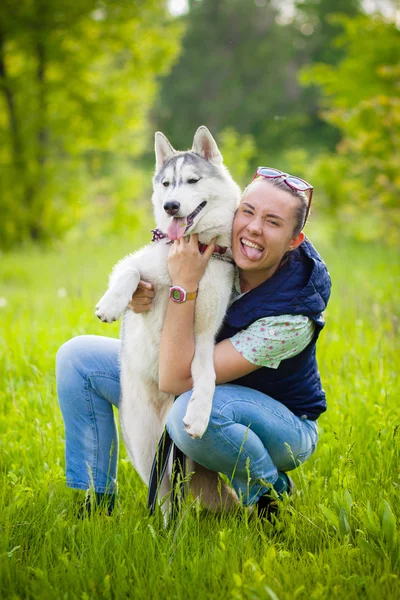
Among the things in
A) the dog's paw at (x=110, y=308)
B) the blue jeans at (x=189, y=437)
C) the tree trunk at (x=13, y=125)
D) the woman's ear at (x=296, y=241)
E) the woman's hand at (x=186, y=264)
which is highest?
the tree trunk at (x=13, y=125)

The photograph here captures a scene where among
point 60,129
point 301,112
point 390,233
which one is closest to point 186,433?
point 390,233

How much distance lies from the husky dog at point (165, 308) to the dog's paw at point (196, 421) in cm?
6

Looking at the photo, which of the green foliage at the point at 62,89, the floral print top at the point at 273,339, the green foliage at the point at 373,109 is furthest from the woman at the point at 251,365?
the green foliage at the point at 62,89

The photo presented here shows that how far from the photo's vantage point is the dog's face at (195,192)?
2.50 meters

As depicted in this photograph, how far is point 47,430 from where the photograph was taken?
285cm

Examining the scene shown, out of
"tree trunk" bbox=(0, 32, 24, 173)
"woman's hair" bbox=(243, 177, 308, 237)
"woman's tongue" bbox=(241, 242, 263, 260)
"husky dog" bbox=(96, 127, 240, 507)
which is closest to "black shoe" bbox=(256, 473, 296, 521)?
"husky dog" bbox=(96, 127, 240, 507)

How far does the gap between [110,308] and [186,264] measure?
1.27ft

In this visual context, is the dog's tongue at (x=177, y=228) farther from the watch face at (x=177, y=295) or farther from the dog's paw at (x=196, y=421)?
the dog's paw at (x=196, y=421)

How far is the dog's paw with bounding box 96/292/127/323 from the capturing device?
2.15 metres

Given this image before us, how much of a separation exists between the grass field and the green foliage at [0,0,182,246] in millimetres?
8800

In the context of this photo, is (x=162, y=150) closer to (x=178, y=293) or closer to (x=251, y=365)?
(x=178, y=293)

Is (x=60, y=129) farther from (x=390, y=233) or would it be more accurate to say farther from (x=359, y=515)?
(x=359, y=515)

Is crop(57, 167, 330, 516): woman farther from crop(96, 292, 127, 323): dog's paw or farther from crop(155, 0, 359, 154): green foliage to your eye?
crop(155, 0, 359, 154): green foliage

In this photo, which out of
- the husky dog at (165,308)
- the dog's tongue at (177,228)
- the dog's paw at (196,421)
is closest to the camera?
the dog's paw at (196,421)
